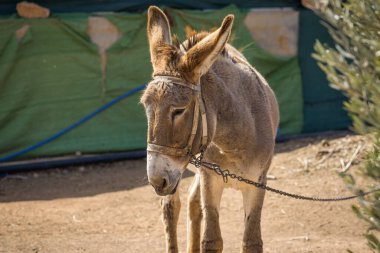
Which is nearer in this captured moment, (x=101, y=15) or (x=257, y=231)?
(x=257, y=231)

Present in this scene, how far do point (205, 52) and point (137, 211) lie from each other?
4.03m

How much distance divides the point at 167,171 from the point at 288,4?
7467mm

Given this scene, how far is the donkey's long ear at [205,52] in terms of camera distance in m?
4.35

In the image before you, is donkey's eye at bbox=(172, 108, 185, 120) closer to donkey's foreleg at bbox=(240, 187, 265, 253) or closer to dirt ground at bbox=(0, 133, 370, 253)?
donkey's foreleg at bbox=(240, 187, 265, 253)

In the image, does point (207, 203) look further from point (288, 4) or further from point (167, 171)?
point (288, 4)

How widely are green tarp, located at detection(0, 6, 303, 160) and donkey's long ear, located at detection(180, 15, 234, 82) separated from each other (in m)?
5.21

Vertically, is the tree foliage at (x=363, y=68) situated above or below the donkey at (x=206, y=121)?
above

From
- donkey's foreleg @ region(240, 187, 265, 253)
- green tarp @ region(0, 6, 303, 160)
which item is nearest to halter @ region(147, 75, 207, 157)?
donkey's foreleg @ region(240, 187, 265, 253)

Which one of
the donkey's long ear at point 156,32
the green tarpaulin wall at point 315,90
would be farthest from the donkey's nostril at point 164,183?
the green tarpaulin wall at point 315,90

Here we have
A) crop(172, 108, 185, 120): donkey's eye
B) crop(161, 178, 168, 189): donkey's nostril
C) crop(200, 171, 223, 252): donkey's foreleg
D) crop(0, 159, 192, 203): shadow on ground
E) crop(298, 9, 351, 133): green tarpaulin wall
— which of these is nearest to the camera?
crop(161, 178, 168, 189): donkey's nostril

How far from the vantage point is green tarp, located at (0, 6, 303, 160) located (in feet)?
30.8

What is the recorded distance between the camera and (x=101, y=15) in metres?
9.80

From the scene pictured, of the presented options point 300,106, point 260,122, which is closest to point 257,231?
point 260,122

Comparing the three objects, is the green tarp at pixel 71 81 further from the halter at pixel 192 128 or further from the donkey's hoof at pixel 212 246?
the halter at pixel 192 128
